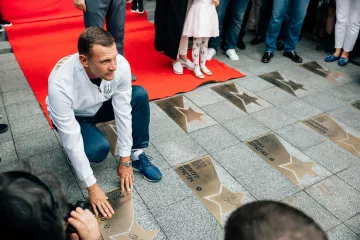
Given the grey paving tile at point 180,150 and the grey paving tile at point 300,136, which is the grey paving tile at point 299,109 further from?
the grey paving tile at point 180,150

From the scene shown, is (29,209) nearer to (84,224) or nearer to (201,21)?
(84,224)

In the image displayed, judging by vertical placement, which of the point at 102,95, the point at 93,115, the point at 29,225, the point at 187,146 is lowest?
the point at 187,146

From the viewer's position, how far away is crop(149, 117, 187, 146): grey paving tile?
271 cm

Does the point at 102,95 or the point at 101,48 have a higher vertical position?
the point at 101,48

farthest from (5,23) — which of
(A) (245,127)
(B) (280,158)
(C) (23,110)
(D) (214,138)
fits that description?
(B) (280,158)

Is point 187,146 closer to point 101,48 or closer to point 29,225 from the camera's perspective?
point 101,48

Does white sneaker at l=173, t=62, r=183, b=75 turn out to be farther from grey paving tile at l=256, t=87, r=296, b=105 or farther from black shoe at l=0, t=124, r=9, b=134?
black shoe at l=0, t=124, r=9, b=134

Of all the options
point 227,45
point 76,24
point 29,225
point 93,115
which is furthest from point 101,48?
point 76,24

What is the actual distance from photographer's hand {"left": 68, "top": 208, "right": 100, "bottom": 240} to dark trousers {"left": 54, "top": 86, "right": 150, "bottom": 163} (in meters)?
0.87

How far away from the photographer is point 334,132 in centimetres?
289

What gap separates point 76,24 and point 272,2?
2.71 meters

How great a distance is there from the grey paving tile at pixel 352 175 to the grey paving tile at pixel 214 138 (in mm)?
805

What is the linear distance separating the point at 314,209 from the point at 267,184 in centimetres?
33

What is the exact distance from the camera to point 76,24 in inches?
185
